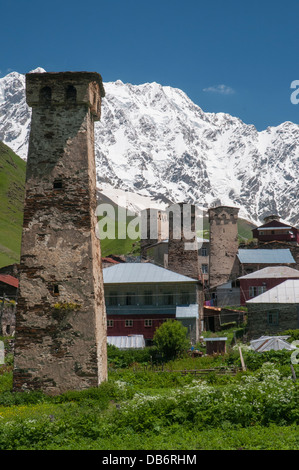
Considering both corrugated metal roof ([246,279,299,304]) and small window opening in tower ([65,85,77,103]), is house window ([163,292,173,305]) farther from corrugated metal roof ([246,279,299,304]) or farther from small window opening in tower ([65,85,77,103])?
small window opening in tower ([65,85,77,103])

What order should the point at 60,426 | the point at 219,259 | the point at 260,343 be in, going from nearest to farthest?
1. the point at 60,426
2. the point at 260,343
3. the point at 219,259

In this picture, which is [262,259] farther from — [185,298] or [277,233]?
[277,233]

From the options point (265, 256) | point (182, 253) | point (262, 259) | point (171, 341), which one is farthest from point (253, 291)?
point (171, 341)

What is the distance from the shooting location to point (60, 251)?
54.1ft

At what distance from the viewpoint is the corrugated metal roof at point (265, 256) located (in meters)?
52.2

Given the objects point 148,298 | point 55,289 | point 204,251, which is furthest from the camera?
point 204,251

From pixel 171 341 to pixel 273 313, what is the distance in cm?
864

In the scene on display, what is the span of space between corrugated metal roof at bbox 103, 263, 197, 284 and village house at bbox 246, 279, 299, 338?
4.87 metres

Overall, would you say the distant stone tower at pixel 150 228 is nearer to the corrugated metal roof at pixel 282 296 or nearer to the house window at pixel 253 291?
the house window at pixel 253 291

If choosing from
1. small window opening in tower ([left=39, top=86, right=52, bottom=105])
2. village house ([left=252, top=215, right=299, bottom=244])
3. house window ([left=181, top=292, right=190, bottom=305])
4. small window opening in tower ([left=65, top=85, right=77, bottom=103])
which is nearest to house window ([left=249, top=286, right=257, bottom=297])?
house window ([left=181, top=292, right=190, bottom=305])

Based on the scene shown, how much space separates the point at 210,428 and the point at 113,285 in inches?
1008
